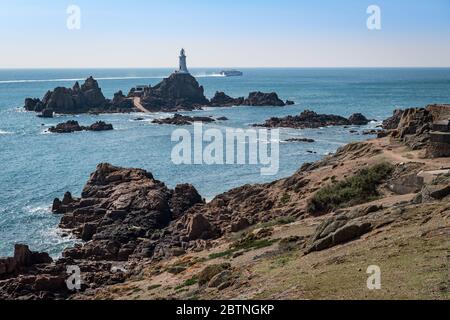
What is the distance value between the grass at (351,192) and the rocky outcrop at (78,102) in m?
99.3

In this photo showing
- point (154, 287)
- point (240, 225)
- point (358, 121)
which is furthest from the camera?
point (358, 121)

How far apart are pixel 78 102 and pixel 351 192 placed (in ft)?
346

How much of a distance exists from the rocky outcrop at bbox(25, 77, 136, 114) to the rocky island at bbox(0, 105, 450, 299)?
80.7m

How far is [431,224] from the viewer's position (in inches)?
728

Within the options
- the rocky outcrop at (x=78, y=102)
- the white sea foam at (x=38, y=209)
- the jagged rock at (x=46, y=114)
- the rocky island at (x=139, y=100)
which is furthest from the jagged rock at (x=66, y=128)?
the white sea foam at (x=38, y=209)

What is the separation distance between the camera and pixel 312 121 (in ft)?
324

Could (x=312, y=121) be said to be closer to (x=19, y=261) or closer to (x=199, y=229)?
(x=199, y=229)

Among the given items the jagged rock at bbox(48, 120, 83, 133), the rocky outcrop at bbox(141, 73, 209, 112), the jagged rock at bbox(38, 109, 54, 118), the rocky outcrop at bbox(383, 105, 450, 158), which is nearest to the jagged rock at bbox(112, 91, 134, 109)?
the rocky outcrop at bbox(141, 73, 209, 112)

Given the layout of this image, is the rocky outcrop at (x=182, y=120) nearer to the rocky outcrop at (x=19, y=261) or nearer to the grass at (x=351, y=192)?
the grass at (x=351, y=192)

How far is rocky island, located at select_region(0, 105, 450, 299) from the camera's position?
17.0 m

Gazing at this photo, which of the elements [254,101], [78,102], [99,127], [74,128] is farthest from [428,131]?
[254,101]

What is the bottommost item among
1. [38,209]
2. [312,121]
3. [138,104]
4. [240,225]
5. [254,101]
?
[38,209]
